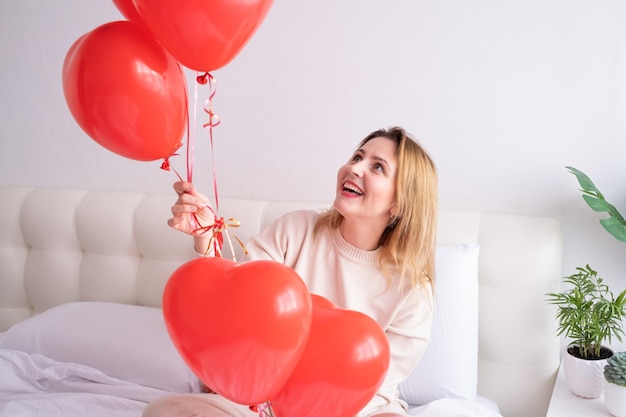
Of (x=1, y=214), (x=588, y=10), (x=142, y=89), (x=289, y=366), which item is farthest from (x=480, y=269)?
(x=1, y=214)

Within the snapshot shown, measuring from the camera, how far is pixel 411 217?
4.99ft

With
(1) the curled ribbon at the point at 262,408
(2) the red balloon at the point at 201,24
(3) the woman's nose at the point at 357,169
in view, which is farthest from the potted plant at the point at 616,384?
(2) the red balloon at the point at 201,24

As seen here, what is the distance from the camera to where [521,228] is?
5.90ft

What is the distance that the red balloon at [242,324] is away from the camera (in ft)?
2.69

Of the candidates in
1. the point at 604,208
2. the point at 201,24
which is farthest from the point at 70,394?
the point at 604,208

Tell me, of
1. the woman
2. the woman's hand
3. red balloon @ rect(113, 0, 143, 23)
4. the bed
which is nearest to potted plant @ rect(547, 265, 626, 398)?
the bed

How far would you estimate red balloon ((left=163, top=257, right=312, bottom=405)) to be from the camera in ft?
2.69

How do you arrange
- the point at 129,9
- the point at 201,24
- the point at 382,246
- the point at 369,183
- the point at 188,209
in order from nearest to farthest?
the point at 201,24
the point at 129,9
the point at 188,209
the point at 369,183
the point at 382,246

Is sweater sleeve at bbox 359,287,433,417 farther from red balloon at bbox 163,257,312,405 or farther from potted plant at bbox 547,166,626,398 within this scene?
red balloon at bbox 163,257,312,405

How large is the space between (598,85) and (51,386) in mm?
1829

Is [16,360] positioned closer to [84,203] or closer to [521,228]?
[84,203]

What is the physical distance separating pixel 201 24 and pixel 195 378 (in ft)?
3.56

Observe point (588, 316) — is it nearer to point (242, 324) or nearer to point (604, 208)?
point (604, 208)

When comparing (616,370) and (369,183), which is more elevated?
(369,183)
